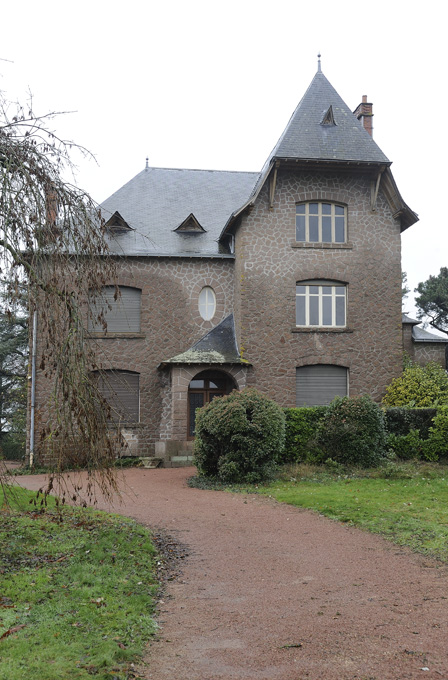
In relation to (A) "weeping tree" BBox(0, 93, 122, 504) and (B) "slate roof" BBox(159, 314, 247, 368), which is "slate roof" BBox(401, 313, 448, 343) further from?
(A) "weeping tree" BBox(0, 93, 122, 504)

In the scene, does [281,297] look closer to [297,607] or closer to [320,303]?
[320,303]

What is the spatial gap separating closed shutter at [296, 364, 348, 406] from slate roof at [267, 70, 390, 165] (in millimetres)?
6172

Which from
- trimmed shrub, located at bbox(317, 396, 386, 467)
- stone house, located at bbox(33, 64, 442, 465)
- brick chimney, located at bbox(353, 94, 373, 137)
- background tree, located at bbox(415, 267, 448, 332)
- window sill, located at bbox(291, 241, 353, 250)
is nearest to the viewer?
trimmed shrub, located at bbox(317, 396, 386, 467)

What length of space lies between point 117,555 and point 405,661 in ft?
12.0

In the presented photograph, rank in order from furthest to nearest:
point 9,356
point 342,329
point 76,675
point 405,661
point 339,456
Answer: point 9,356
point 342,329
point 339,456
point 405,661
point 76,675

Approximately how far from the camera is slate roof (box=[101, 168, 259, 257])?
1984 centimetres

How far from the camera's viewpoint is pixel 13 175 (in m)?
6.02

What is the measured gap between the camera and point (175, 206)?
2166 cm

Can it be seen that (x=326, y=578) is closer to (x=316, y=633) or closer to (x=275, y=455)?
(x=316, y=633)

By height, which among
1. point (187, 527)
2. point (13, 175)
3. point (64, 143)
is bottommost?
point (187, 527)

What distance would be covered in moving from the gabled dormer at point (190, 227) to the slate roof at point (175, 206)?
0.28 feet

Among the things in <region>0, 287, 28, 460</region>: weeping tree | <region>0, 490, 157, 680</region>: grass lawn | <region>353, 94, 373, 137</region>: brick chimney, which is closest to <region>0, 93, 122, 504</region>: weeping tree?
<region>0, 490, 157, 680</region>: grass lawn

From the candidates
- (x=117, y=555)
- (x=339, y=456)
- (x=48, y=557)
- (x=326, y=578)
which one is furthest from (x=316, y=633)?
(x=339, y=456)

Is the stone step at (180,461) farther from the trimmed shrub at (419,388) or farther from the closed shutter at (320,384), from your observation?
the trimmed shrub at (419,388)
